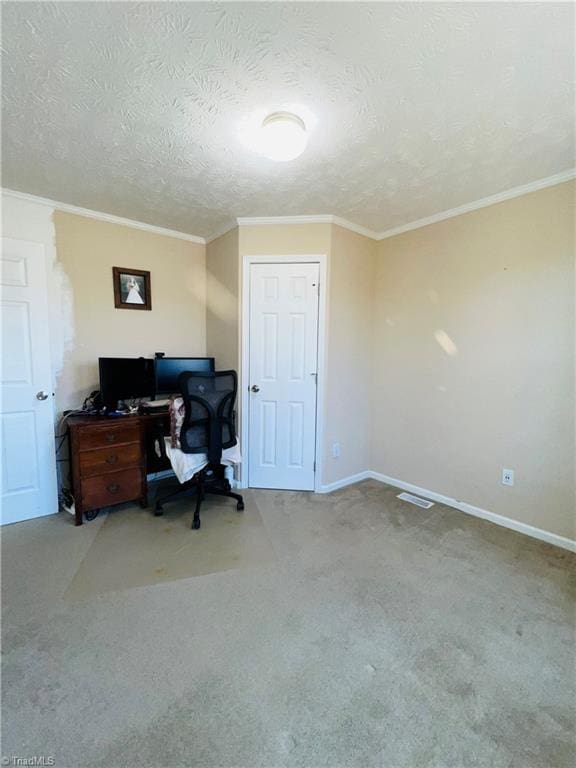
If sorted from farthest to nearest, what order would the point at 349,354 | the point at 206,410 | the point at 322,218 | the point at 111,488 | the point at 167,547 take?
the point at 349,354, the point at 322,218, the point at 111,488, the point at 206,410, the point at 167,547

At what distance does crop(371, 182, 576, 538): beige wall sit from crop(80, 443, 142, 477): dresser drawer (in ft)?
7.63

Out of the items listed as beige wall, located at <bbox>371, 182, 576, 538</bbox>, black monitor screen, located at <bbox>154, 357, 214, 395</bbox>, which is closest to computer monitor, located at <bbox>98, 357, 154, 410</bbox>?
black monitor screen, located at <bbox>154, 357, 214, 395</bbox>

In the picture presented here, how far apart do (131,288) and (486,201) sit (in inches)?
122

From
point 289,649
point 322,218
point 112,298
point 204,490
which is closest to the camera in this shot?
point 289,649

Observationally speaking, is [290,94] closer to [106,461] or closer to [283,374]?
[283,374]

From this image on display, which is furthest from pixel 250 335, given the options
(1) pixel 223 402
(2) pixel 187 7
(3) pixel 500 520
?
(3) pixel 500 520

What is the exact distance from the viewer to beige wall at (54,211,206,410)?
289cm

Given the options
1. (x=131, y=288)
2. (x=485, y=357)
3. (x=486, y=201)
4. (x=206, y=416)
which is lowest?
(x=206, y=416)

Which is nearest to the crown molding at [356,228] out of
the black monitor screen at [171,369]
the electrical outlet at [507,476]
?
the black monitor screen at [171,369]

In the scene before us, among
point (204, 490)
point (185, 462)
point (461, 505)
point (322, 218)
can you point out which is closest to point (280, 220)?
point (322, 218)

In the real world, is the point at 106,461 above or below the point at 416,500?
above

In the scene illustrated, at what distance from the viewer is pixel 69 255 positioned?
9.31 ft

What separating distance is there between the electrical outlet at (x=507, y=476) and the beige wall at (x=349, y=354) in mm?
1263

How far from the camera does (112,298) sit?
10.2 feet
